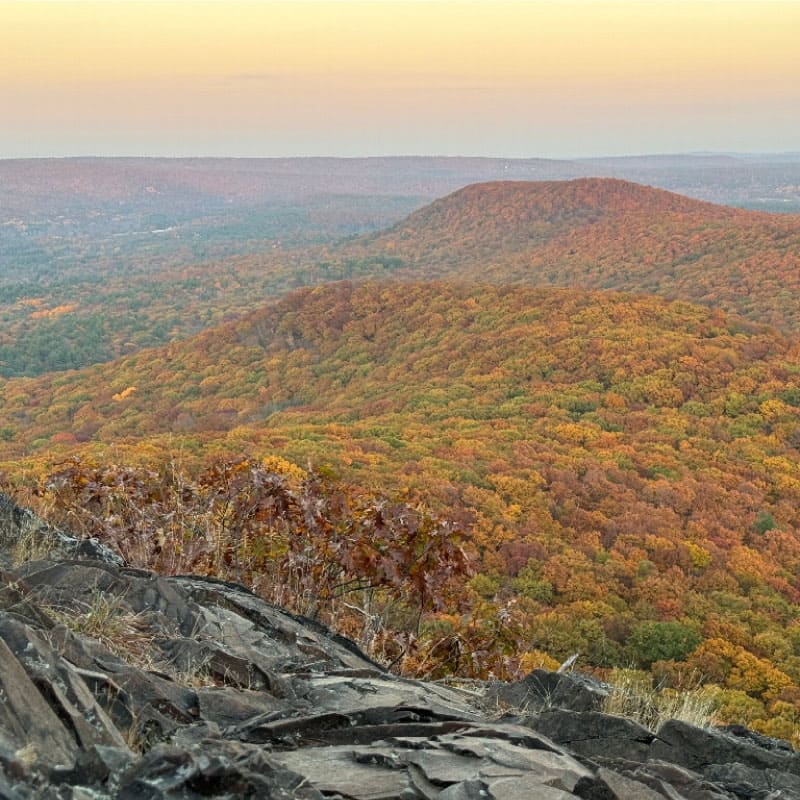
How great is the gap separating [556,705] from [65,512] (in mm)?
5770

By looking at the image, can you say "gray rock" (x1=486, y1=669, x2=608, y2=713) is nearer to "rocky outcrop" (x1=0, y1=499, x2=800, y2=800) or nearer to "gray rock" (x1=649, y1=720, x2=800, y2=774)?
"rocky outcrop" (x1=0, y1=499, x2=800, y2=800)

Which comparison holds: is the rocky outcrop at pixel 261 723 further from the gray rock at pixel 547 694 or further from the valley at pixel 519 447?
the valley at pixel 519 447

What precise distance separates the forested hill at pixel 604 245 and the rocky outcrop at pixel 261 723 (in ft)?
180

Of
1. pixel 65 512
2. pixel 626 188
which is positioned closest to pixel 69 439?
pixel 65 512

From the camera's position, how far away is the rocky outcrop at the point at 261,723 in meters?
2.52

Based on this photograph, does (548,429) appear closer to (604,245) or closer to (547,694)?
(547,694)

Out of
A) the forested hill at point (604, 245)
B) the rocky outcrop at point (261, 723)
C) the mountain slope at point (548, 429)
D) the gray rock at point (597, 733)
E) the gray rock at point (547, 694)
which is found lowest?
the mountain slope at point (548, 429)

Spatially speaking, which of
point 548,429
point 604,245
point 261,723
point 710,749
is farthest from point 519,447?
point 604,245

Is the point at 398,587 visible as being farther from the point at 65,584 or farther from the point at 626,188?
the point at 626,188

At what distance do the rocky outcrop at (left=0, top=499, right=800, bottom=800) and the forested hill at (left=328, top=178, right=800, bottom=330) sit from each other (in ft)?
180

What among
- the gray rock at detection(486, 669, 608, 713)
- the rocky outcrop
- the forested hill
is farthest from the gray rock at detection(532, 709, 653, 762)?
the forested hill

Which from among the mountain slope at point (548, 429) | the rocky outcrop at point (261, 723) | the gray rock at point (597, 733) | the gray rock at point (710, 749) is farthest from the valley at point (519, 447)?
the gray rock at point (710, 749)

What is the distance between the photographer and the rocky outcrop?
99.0 inches

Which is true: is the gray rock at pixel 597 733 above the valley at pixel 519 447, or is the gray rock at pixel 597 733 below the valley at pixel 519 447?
above
